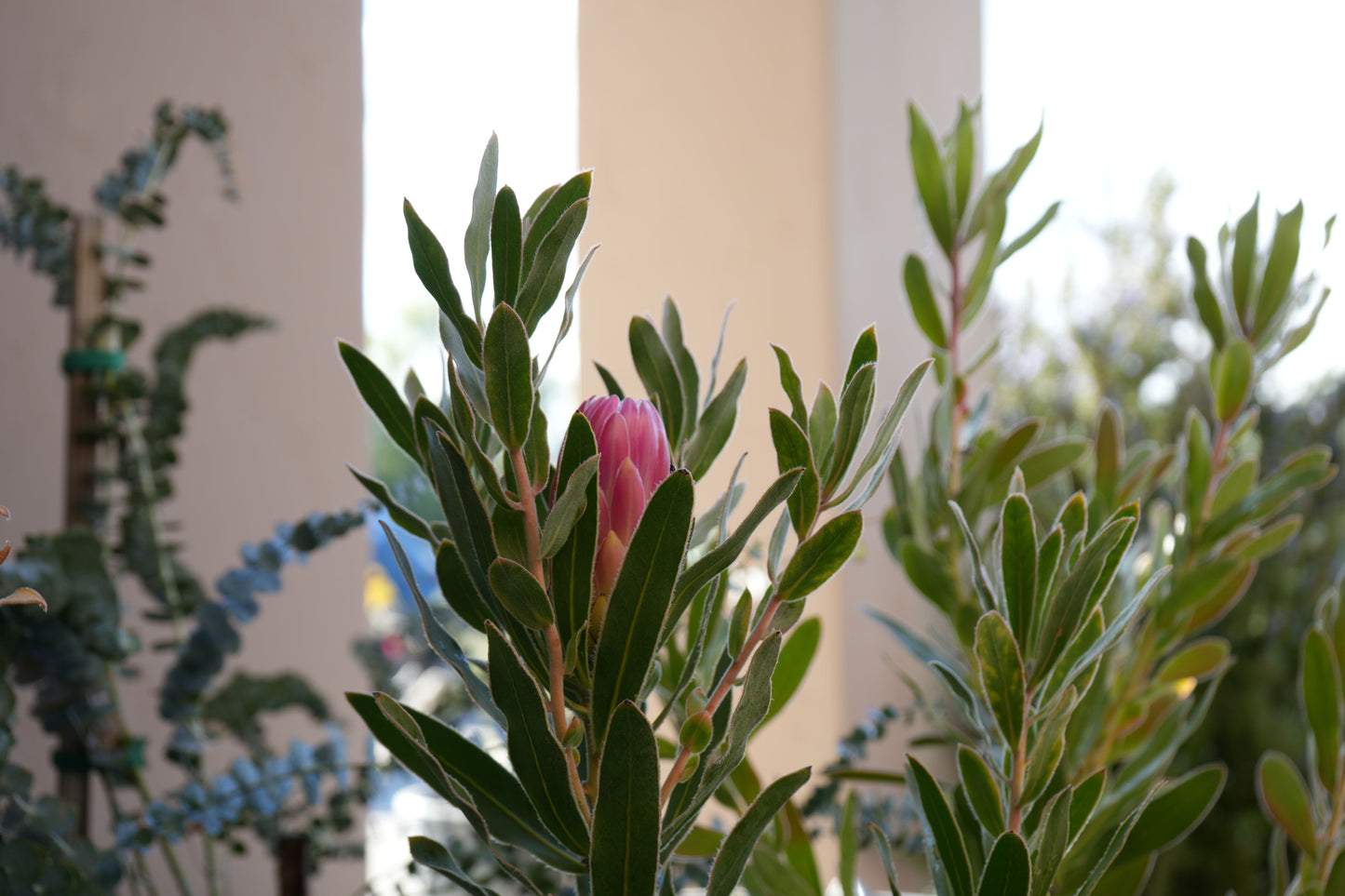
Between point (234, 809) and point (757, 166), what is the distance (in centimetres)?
115

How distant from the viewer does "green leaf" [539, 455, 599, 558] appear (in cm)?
26

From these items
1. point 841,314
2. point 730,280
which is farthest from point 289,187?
point 841,314

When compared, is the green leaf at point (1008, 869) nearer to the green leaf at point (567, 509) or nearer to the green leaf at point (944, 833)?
the green leaf at point (944, 833)

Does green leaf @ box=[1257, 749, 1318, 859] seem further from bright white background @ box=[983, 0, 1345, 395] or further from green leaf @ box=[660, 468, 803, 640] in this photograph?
bright white background @ box=[983, 0, 1345, 395]

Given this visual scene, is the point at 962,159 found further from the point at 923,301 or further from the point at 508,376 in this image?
the point at 508,376

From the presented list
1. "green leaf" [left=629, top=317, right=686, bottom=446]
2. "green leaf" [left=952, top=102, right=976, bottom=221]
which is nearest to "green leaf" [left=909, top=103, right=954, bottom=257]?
"green leaf" [left=952, top=102, right=976, bottom=221]

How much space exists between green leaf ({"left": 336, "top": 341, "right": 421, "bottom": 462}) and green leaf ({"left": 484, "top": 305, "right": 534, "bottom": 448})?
6 centimetres

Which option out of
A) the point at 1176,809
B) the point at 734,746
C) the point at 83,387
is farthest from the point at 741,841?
the point at 83,387

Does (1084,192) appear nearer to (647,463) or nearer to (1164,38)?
(1164,38)

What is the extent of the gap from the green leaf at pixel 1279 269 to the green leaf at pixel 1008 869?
36 cm

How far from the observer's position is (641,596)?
0.87 feet

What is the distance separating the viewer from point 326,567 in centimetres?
103

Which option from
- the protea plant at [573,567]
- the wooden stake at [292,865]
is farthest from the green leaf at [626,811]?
the wooden stake at [292,865]

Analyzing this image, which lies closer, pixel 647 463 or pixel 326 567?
pixel 647 463
